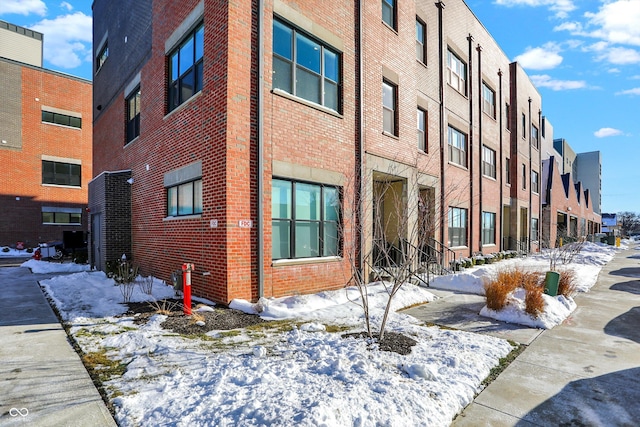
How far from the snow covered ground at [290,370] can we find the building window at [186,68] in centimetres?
588

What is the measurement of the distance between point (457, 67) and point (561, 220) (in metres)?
29.1

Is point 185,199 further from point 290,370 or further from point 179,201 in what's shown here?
point 290,370

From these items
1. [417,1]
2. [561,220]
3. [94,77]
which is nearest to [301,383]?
[417,1]

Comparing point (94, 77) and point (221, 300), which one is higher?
point (94, 77)

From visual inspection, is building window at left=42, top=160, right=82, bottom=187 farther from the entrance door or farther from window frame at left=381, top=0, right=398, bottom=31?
window frame at left=381, top=0, right=398, bottom=31

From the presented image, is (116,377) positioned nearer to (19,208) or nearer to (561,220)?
(19,208)

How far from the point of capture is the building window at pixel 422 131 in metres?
14.5

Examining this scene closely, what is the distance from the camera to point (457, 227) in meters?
17.1

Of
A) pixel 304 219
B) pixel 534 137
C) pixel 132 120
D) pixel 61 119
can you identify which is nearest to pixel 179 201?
pixel 304 219

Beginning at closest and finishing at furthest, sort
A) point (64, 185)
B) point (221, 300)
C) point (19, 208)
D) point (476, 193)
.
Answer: point (221, 300) → point (476, 193) → point (19, 208) → point (64, 185)

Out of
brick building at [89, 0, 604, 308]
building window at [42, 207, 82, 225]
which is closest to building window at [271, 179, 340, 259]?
brick building at [89, 0, 604, 308]

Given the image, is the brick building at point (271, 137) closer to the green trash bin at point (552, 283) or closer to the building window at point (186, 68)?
the building window at point (186, 68)

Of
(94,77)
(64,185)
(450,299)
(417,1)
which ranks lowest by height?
(450,299)

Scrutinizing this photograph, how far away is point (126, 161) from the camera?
1377cm
